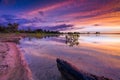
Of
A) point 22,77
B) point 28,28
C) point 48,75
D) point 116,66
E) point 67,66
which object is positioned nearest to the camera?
point 67,66

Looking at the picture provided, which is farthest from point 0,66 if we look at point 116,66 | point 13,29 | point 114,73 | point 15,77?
point 13,29

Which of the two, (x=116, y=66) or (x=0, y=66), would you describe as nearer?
(x=0, y=66)

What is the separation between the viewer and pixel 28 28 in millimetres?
155500

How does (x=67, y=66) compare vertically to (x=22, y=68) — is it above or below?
above

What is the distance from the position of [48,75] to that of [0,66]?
143 inches

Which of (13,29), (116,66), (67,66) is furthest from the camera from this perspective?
(13,29)

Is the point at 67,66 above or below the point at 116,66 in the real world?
above

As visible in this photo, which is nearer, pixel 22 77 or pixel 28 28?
pixel 22 77

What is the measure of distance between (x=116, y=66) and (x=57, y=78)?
18.6 feet

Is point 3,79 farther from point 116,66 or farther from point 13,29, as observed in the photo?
point 13,29

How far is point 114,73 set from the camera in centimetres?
1121

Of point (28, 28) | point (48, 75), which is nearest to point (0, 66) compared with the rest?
point (48, 75)

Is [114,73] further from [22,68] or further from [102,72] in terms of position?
[22,68]

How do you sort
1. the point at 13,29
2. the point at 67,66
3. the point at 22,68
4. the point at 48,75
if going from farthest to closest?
the point at 13,29, the point at 22,68, the point at 48,75, the point at 67,66
